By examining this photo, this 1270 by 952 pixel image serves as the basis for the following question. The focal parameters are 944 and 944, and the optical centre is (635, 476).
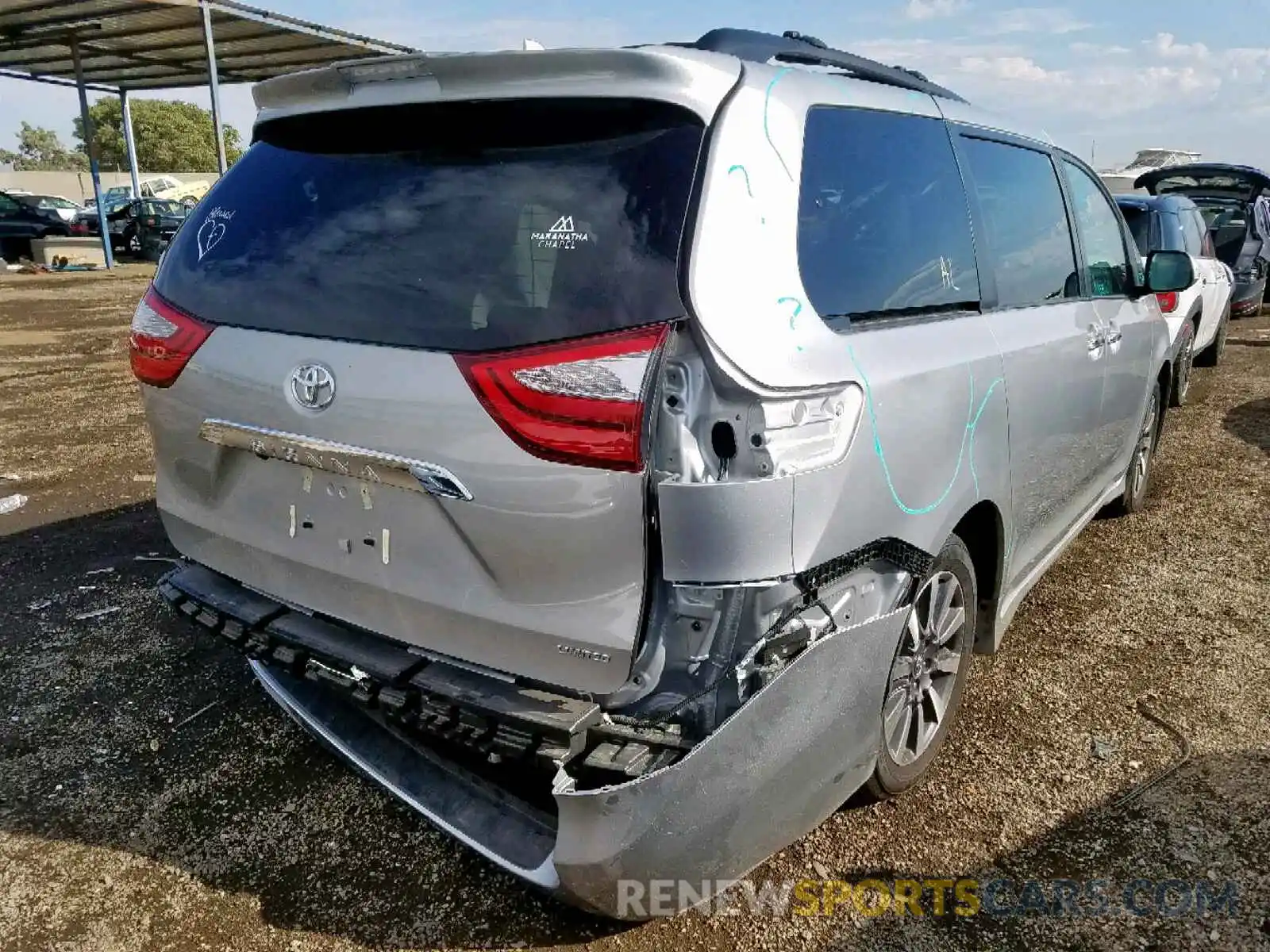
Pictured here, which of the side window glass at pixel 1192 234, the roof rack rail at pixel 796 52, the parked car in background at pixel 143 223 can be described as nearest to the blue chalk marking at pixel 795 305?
the roof rack rail at pixel 796 52

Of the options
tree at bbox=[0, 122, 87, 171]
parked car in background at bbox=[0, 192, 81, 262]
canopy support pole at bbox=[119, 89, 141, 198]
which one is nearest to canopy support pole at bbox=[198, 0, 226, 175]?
canopy support pole at bbox=[119, 89, 141, 198]

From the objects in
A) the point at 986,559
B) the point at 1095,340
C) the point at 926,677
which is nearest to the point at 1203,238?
the point at 1095,340

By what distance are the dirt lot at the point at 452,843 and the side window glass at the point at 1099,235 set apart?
1.34m

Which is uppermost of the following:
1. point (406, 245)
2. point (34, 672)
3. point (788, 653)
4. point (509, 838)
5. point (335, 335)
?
point (406, 245)

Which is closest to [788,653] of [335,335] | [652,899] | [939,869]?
[652,899]

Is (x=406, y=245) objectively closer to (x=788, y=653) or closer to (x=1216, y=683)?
(x=788, y=653)

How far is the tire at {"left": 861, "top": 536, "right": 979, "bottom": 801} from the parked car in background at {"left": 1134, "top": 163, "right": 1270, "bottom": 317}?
1160 centimetres

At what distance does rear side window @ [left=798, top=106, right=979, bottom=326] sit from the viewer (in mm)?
2076

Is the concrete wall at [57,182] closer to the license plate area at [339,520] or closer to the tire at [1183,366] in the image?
the tire at [1183,366]

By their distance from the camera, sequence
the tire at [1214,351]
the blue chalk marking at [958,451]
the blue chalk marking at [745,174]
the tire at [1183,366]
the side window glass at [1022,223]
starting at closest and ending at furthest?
the blue chalk marking at [745,174] < the blue chalk marking at [958,451] < the side window glass at [1022,223] < the tire at [1183,366] < the tire at [1214,351]

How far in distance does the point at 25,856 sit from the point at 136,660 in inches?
42.8

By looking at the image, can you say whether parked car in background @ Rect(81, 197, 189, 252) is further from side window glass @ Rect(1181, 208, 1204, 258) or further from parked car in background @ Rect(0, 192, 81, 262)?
side window glass @ Rect(1181, 208, 1204, 258)

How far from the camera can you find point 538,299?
1.88 metres

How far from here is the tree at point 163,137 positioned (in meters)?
64.9
